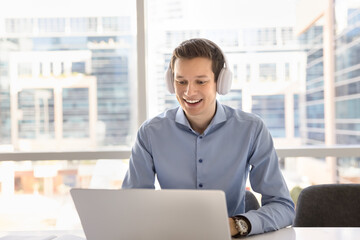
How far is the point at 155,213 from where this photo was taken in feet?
3.88

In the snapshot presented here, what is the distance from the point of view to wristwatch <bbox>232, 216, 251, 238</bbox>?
4.75ft

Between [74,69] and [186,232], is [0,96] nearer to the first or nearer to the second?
[74,69]

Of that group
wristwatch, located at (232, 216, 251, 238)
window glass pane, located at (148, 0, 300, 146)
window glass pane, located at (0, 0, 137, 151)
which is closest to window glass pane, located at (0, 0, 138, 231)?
window glass pane, located at (0, 0, 137, 151)

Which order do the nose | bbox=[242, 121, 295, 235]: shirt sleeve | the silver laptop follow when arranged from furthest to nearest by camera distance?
the nose, bbox=[242, 121, 295, 235]: shirt sleeve, the silver laptop

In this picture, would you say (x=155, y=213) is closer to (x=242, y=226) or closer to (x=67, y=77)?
(x=242, y=226)

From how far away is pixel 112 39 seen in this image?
123 inches

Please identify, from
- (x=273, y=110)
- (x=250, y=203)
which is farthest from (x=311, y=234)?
(x=273, y=110)

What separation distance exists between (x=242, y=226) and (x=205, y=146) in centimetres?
51

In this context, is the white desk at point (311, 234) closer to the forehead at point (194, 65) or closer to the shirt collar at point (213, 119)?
the shirt collar at point (213, 119)

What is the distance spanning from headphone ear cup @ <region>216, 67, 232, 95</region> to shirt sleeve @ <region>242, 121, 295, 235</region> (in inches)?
8.5

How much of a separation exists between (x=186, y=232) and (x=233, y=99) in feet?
6.79

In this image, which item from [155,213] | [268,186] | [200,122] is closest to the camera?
[155,213]

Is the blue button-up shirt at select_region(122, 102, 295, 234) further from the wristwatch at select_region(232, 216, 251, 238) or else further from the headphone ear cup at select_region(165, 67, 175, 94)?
the wristwatch at select_region(232, 216, 251, 238)

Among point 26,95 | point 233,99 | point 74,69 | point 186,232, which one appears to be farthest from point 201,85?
point 26,95
